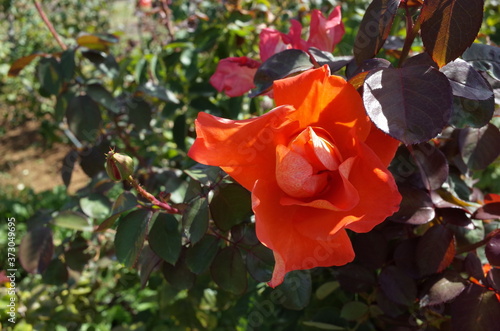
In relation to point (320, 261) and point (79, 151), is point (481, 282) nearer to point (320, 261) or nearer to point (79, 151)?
point (320, 261)

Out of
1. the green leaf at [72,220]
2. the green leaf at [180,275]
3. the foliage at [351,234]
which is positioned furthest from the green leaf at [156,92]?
the green leaf at [180,275]

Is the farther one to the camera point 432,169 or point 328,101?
point 432,169

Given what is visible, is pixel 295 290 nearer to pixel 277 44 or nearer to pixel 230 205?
pixel 230 205

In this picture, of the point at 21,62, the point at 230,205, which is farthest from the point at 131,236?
the point at 21,62

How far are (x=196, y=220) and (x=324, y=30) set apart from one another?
15.9 inches

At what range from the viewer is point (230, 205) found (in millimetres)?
717

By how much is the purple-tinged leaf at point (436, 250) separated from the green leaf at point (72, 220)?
701 mm

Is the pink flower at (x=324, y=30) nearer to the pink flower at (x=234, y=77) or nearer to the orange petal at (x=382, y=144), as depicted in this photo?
the pink flower at (x=234, y=77)

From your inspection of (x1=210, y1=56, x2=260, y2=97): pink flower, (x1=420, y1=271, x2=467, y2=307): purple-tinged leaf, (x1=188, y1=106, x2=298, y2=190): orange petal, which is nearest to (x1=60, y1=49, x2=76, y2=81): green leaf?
(x1=210, y1=56, x2=260, y2=97): pink flower

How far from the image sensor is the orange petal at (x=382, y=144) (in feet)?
1.77

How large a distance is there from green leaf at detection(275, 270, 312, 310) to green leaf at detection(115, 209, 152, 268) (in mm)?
261

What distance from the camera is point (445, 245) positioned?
70 cm

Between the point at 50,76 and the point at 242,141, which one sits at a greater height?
the point at 242,141

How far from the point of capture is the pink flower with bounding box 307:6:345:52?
768 mm
